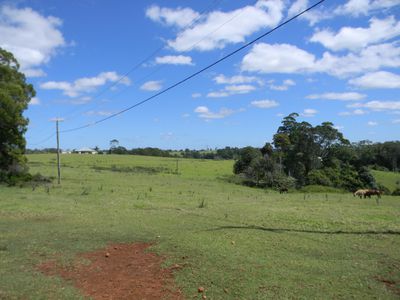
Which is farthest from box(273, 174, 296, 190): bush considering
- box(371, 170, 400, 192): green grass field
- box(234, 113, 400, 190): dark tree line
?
box(371, 170, 400, 192): green grass field

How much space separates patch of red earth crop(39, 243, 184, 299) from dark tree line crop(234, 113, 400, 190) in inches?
2016

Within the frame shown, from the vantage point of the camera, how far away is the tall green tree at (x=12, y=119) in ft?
113

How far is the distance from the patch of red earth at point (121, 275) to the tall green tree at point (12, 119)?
27.6 m

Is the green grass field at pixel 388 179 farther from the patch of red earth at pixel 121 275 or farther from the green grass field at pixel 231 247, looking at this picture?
the patch of red earth at pixel 121 275

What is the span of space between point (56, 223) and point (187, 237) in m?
6.54

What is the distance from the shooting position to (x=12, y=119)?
114 ft

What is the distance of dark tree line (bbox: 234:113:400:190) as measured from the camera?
61775mm

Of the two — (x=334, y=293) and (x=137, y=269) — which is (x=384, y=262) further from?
(x=137, y=269)

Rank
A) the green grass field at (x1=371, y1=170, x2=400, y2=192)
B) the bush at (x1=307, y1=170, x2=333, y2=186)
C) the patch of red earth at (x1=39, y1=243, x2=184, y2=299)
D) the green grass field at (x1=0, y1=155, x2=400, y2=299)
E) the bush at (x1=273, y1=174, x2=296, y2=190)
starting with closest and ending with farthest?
the patch of red earth at (x1=39, y1=243, x2=184, y2=299) < the green grass field at (x1=0, y1=155, x2=400, y2=299) < the bush at (x1=273, y1=174, x2=296, y2=190) < the bush at (x1=307, y1=170, x2=333, y2=186) < the green grass field at (x1=371, y1=170, x2=400, y2=192)

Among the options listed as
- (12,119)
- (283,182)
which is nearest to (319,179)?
(283,182)

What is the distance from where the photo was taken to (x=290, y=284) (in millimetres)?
8156

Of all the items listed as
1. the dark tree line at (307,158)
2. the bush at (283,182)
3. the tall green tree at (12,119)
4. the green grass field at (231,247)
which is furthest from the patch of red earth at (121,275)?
the dark tree line at (307,158)

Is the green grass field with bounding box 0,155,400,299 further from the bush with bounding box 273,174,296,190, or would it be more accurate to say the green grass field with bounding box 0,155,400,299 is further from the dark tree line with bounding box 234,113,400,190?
the dark tree line with bounding box 234,113,400,190

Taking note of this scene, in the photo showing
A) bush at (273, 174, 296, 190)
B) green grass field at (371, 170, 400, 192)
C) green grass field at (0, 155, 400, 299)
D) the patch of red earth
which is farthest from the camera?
green grass field at (371, 170, 400, 192)
